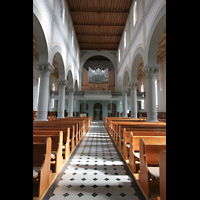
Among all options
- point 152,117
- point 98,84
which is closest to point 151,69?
point 152,117

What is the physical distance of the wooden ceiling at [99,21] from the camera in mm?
12141

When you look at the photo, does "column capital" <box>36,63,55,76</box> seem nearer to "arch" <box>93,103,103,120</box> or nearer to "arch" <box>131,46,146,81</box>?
"arch" <box>131,46,146,81</box>

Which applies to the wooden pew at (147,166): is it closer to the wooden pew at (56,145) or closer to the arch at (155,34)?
the wooden pew at (56,145)

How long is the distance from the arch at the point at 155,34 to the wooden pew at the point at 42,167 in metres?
6.75

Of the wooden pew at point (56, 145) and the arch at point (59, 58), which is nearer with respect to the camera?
the wooden pew at point (56, 145)

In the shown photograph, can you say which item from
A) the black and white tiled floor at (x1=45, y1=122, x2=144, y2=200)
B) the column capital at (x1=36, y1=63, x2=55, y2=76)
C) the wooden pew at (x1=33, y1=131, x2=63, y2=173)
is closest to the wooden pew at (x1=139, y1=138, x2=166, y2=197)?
the black and white tiled floor at (x1=45, y1=122, x2=144, y2=200)

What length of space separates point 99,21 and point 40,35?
881cm

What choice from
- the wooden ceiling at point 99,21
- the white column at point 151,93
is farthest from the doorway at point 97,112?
the white column at point 151,93

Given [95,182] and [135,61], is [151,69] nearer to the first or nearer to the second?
[135,61]

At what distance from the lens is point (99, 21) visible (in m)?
14.2

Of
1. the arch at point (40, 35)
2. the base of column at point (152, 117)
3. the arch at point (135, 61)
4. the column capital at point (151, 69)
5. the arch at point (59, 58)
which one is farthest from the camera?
the arch at point (135, 61)

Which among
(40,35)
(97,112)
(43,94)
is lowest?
(97,112)

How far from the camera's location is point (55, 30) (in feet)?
29.4
